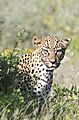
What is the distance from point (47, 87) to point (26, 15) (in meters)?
12.1

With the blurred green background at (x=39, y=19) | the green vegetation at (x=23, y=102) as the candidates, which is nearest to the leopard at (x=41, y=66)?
the green vegetation at (x=23, y=102)

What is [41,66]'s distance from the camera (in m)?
9.85

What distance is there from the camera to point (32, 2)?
74.7 feet

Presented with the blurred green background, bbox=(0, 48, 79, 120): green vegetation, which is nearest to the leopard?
bbox=(0, 48, 79, 120): green vegetation

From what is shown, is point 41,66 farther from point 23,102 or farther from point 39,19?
point 39,19

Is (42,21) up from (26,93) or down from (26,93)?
up

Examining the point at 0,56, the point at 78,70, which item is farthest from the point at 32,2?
the point at 0,56

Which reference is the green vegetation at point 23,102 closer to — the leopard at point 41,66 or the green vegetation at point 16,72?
the green vegetation at point 16,72

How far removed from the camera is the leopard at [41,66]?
31.9ft

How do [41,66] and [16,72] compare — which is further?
[16,72]

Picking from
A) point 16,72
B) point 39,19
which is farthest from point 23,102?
point 39,19

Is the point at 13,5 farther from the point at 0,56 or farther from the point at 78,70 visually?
the point at 0,56

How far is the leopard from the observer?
383 inches

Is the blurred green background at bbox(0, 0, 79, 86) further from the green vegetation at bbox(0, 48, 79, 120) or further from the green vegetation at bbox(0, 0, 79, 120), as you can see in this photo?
the green vegetation at bbox(0, 48, 79, 120)
